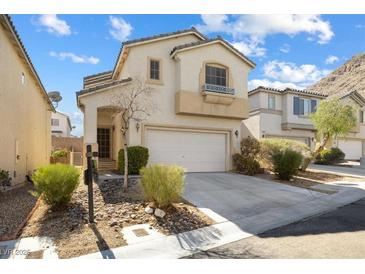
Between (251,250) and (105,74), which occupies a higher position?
(105,74)

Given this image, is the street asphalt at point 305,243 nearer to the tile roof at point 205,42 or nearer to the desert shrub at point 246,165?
the desert shrub at point 246,165

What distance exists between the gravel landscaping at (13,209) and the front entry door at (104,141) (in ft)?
24.0

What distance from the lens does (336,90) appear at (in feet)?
205

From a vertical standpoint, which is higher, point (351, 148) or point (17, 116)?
point (17, 116)

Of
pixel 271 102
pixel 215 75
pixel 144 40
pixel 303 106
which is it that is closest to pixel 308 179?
pixel 215 75

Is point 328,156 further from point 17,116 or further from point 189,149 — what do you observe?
point 17,116


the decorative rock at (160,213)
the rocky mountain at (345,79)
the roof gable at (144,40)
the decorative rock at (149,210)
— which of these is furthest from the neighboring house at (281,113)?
the rocky mountain at (345,79)

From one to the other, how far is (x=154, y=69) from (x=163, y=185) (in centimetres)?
909

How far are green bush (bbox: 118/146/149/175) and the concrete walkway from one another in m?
2.41

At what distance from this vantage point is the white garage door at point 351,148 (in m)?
28.5

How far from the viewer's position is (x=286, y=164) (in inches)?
568
